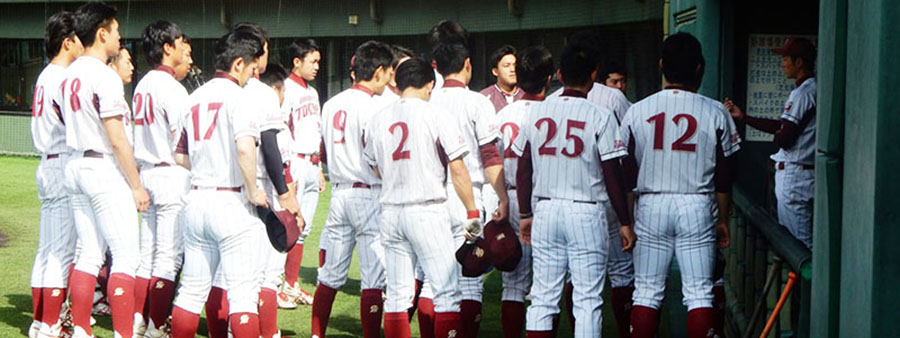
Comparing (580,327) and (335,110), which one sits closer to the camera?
(580,327)

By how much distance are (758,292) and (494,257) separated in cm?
138

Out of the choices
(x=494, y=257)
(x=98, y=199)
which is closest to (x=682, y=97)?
(x=494, y=257)

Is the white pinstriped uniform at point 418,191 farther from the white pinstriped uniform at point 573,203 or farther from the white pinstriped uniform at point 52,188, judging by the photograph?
the white pinstriped uniform at point 52,188

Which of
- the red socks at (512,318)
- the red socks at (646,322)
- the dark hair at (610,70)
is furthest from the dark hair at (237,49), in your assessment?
the dark hair at (610,70)

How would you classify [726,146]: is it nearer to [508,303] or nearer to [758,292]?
[758,292]

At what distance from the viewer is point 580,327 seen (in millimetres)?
5277

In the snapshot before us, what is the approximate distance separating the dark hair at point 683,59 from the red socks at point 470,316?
1.76 metres

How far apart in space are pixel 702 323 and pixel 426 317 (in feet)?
5.57

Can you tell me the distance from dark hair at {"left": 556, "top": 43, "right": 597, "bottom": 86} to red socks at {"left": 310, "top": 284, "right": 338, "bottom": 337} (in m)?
1.98

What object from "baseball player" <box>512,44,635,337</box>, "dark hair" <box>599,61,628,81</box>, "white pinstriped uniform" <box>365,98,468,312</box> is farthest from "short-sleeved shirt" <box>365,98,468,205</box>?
"dark hair" <box>599,61,628,81</box>

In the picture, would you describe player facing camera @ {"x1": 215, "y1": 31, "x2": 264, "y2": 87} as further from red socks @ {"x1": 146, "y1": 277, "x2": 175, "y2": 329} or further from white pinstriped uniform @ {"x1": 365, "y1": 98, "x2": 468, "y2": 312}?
red socks @ {"x1": 146, "y1": 277, "x2": 175, "y2": 329}

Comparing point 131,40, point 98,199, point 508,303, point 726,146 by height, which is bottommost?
point 508,303

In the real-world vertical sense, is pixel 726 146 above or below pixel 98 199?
above

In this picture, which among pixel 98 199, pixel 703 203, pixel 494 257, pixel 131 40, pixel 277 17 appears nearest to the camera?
pixel 703 203
